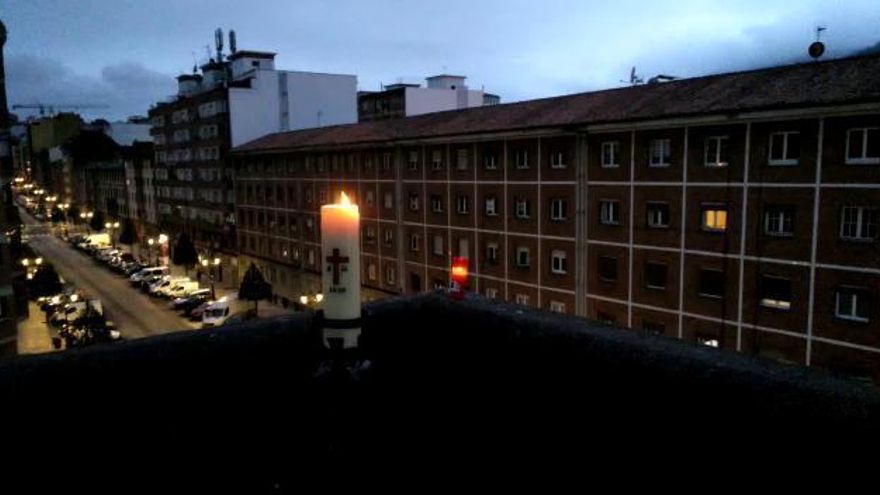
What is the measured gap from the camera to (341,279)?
9.86 feet

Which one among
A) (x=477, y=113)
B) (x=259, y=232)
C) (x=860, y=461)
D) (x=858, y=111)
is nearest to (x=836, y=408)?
(x=860, y=461)

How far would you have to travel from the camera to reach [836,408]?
2877 millimetres

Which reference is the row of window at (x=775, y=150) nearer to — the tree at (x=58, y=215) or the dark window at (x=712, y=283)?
the dark window at (x=712, y=283)

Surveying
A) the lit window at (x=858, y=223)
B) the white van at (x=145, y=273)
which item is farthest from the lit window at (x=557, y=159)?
the white van at (x=145, y=273)

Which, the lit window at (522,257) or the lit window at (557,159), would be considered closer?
the lit window at (557,159)

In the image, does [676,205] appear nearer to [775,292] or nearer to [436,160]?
[775,292]

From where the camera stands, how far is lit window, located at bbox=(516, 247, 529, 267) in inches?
1324

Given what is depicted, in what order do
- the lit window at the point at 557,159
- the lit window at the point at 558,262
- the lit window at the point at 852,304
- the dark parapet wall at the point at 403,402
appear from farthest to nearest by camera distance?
the lit window at the point at 558,262 < the lit window at the point at 557,159 < the lit window at the point at 852,304 < the dark parapet wall at the point at 403,402

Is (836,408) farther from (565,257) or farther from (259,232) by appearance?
(259,232)

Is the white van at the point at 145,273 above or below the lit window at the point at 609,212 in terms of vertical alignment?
below

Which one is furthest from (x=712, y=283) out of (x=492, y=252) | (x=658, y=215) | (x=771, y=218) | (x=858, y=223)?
(x=492, y=252)

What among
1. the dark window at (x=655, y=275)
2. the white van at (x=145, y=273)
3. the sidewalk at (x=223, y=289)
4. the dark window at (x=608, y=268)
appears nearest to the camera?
the dark window at (x=655, y=275)

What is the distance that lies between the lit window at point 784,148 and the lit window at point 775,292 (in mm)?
4453

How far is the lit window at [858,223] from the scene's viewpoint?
21688 mm
